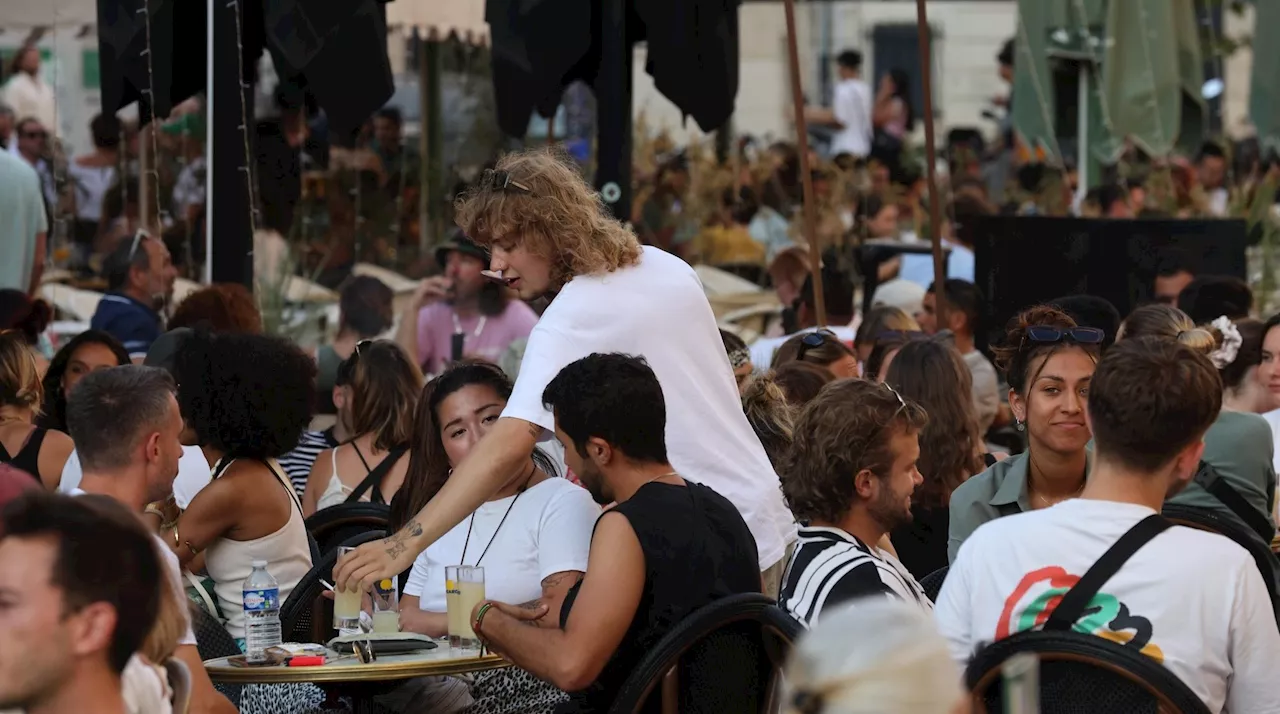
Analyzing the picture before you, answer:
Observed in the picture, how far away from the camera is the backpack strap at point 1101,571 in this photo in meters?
3.26

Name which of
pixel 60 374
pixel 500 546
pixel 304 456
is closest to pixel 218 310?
pixel 304 456

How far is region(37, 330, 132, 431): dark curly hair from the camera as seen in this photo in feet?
21.6

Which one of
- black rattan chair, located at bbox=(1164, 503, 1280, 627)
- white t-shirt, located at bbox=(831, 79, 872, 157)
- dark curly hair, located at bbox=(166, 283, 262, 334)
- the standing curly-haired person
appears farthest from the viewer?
white t-shirt, located at bbox=(831, 79, 872, 157)

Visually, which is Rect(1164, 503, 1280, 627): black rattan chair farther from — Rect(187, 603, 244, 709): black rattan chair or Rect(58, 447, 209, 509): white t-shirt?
Rect(58, 447, 209, 509): white t-shirt

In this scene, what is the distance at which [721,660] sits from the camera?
3844mm

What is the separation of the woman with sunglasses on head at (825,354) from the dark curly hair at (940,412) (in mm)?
854

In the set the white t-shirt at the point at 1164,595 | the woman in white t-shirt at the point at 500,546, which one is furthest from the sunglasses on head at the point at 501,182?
the white t-shirt at the point at 1164,595

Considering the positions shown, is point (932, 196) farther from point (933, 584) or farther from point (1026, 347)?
point (933, 584)

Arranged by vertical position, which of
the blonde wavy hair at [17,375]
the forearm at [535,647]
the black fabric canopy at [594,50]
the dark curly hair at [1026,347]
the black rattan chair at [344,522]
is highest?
the black fabric canopy at [594,50]

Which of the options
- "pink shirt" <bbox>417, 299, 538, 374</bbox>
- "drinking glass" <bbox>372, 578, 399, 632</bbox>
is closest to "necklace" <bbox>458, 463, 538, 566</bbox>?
"drinking glass" <bbox>372, 578, 399, 632</bbox>

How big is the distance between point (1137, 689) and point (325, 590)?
2342mm

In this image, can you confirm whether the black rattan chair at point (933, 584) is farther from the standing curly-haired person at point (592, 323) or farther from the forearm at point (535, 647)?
the forearm at point (535, 647)

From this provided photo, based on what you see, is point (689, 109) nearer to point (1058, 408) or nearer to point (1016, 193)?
point (1058, 408)

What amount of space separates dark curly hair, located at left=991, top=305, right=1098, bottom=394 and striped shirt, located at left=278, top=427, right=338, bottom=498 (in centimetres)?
298
